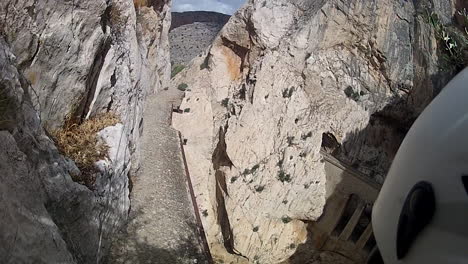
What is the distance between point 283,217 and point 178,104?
725cm

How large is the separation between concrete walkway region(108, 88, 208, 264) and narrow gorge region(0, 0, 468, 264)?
4 centimetres

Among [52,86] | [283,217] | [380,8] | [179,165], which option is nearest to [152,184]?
[179,165]

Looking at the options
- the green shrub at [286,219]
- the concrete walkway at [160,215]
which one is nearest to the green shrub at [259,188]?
the green shrub at [286,219]

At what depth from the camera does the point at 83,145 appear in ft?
23.0

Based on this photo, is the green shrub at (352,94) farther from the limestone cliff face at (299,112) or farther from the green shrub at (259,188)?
the green shrub at (259,188)

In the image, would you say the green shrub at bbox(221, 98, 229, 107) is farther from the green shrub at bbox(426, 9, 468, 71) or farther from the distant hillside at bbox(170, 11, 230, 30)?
the distant hillside at bbox(170, 11, 230, 30)

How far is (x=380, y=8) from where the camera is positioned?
1595cm

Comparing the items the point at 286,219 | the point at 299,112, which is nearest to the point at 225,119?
→ the point at 299,112

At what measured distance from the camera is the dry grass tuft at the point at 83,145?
6.58m

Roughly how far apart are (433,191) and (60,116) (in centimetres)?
624

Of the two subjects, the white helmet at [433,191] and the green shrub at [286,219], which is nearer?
the white helmet at [433,191]

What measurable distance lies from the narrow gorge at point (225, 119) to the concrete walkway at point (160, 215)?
0.04m

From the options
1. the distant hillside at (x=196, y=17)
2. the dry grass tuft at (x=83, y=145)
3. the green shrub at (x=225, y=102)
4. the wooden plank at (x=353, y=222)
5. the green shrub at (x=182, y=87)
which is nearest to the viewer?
the dry grass tuft at (x=83, y=145)

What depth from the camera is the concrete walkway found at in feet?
26.2
